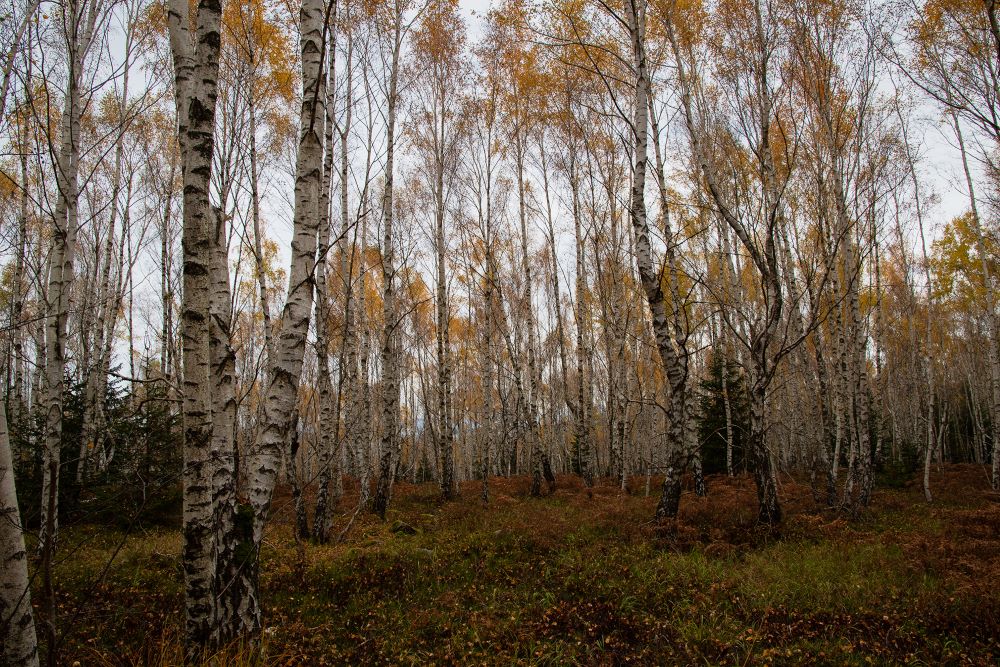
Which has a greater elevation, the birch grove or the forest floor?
the birch grove

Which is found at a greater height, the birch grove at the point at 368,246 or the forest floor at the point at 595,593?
the birch grove at the point at 368,246

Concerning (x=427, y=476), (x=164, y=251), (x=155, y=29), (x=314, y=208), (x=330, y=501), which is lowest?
(x=427, y=476)

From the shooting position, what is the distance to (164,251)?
12.1 metres

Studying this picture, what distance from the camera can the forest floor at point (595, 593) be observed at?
12.2 feet

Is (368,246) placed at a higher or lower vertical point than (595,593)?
higher

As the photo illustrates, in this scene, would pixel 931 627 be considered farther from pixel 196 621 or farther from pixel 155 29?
pixel 155 29

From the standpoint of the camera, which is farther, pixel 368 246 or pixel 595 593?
pixel 368 246

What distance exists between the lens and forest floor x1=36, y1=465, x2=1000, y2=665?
373cm

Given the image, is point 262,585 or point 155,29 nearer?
point 262,585

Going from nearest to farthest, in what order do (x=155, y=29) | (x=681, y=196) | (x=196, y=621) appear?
(x=196, y=621) < (x=155, y=29) < (x=681, y=196)

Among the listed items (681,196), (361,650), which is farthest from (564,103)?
(361,650)

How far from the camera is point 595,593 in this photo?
484 cm

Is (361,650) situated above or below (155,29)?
below

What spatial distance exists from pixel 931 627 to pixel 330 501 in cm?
695
